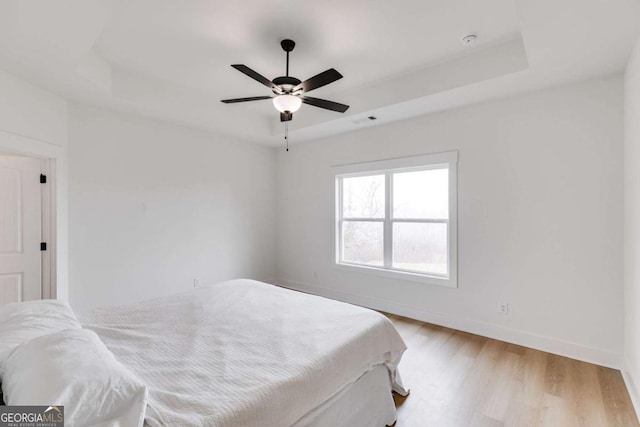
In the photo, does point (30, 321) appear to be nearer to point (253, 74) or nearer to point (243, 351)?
point (243, 351)

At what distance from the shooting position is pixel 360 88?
11.4 ft

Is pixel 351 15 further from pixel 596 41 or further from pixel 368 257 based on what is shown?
pixel 368 257

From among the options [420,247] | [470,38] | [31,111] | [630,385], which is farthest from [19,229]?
[630,385]

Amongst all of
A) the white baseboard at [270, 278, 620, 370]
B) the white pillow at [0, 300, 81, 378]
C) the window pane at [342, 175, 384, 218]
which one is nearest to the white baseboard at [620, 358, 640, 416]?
the white baseboard at [270, 278, 620, 370]

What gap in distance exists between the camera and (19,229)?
2.89 m

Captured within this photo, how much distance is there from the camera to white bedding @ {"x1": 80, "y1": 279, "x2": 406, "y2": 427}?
1.19 meters

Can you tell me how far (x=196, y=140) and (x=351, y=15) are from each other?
286cm

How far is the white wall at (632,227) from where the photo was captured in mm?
2045

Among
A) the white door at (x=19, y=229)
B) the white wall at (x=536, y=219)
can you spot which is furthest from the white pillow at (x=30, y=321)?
the white wall at (x=536, y=219)

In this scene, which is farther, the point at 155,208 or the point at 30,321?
the point at 155,208

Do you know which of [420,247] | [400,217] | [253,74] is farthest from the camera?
[400,217]

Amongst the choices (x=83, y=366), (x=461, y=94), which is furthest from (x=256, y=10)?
(x=83, y=366)

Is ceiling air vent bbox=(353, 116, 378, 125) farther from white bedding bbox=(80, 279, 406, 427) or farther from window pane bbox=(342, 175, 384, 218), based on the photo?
white bedding bbox=(80, 279, 406, 427)

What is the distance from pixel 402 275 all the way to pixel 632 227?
7.14 feet
